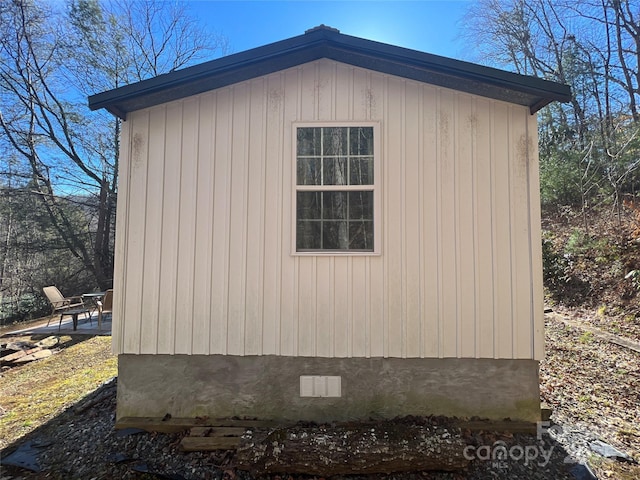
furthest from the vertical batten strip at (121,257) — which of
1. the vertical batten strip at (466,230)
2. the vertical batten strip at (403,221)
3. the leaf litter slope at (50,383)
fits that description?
the vertical batten strip at (466,230)

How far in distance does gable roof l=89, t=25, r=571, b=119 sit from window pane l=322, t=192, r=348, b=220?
4.39 ft

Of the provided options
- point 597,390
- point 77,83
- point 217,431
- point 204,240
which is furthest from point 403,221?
point 77,83

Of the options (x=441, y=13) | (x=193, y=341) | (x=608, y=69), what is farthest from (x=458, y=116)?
(x=608, y=69)

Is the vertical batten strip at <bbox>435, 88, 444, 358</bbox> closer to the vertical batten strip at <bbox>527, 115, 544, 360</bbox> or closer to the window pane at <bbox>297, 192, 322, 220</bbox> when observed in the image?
the vertical batten strip at <bbox>527, 115, 544, 360</bbox>

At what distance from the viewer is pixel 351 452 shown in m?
2.57

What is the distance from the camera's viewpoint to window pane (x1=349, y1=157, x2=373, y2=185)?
322cm

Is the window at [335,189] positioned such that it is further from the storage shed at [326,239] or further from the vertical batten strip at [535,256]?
the vertical batten strip at [535,256]

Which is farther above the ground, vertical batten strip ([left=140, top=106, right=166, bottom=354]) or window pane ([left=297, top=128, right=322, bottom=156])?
window pane ([left=297, top=128, right=322, bottom=156])

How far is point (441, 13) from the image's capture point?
7164 millimetres

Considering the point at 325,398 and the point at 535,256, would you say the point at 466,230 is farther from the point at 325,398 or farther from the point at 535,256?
the point at 325,398

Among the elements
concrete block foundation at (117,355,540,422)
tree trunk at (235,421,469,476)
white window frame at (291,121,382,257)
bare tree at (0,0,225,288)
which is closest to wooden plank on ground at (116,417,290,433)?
concrete block foundation at (117,355,540,422)

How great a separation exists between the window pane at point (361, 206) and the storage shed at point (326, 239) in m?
0.02

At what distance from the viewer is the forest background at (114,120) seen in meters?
9.48

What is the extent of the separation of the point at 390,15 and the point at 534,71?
34.8 ft
